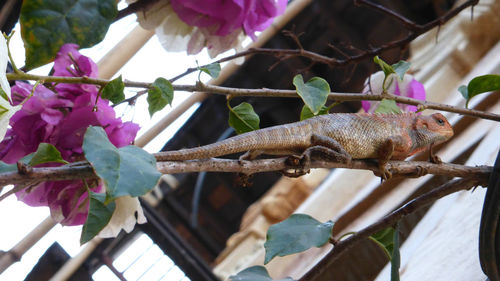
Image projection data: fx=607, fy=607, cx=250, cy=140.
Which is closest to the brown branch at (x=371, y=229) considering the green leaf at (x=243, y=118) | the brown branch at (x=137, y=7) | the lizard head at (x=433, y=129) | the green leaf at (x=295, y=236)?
the green leaf at (x=295, y=236)

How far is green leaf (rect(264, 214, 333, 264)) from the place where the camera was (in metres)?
0.43

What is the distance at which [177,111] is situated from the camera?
1.01 m

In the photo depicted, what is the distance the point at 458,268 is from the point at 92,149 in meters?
0.43

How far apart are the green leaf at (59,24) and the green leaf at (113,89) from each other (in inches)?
1.2

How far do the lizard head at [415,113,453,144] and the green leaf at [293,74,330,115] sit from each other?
41 cm

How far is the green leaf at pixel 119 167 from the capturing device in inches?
11.3

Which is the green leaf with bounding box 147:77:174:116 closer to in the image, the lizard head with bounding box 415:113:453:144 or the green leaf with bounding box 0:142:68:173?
the green leaf with bounding box 0:142:68:173

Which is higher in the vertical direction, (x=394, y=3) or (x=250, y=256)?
(x=394, y=3)

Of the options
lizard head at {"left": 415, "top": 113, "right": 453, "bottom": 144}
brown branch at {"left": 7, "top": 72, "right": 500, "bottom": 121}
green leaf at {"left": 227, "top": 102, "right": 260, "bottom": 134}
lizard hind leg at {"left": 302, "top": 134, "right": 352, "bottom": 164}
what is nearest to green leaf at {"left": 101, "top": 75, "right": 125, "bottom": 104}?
brown branch at {"left": 7, "top": 72, "right": 500, "bottom": 121}

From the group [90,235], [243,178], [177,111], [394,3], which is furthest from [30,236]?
[394,3]

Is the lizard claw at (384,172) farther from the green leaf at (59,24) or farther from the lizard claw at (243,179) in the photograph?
the green leaf at (59,24)

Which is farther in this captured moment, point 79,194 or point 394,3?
point 394,3

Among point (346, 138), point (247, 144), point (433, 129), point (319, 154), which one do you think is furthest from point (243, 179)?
point (433, 129)

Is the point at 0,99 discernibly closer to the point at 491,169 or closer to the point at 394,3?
the point at 491,169
